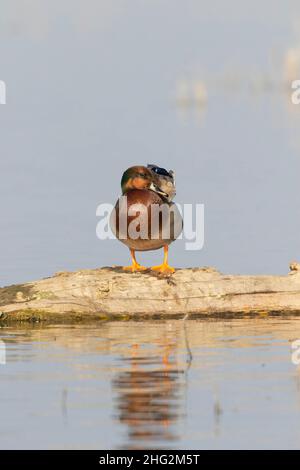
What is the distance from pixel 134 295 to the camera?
492 inches

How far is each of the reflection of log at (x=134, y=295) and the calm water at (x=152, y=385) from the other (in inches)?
5.7

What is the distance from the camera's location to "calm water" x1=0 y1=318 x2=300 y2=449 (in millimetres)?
8578

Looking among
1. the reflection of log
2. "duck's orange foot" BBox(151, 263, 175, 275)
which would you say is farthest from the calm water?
"duck's orange foot" BBox(151, 263, 175, 275)

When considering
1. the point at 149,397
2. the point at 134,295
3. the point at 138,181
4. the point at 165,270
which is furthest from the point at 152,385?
the point at 138,181

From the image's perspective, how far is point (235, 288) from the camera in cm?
1265

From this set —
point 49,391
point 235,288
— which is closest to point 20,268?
point 235,288

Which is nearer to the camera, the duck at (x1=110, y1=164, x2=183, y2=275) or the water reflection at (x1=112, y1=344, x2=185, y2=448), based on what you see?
the water reflection at (x1=112, y1=344, x2=185, y2=448)

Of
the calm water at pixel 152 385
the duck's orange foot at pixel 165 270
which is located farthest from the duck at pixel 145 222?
the calm water at pixel 152 385

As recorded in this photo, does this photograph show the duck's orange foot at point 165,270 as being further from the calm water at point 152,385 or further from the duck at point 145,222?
the calm water at point 152,385

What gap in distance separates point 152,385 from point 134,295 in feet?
8.94

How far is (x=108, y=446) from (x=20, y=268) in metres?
7.87

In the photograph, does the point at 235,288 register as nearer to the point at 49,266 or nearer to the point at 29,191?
the point at 49,266

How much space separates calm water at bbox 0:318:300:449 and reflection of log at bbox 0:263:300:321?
5.7 inches

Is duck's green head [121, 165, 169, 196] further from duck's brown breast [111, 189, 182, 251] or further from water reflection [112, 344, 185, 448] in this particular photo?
water reflection [112, 344, 185, 448]
